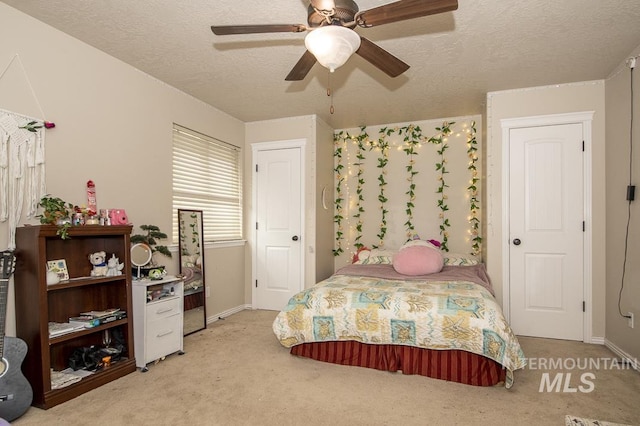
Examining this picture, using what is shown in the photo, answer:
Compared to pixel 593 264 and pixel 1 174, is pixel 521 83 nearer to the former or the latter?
pixel 593 264

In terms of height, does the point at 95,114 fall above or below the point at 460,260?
above

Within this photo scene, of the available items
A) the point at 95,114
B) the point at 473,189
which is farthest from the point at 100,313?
the point at 473,189

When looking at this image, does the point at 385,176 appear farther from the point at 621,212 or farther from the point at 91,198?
the point at 91,198

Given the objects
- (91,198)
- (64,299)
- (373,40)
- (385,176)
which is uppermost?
(373,40)

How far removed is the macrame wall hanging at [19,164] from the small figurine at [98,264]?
475 millimetres

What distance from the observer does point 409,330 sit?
2.70 meters

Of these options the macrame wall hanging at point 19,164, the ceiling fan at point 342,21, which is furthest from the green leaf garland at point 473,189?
the macrame wall hanging at point 19,164

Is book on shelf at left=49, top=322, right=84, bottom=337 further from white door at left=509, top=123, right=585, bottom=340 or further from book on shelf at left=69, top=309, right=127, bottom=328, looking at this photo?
white door at left=509, top=123, right=585, bottom=340

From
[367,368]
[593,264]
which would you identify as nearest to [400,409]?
[367,368]

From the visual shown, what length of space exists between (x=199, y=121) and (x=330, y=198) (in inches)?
79.5

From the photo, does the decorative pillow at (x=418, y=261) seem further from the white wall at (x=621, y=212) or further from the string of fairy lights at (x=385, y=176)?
the white wall at (x=621, y=212)

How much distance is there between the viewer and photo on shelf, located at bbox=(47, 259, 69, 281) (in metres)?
2.44

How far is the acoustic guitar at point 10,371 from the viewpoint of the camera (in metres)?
2.00

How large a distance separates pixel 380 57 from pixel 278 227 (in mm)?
3078
